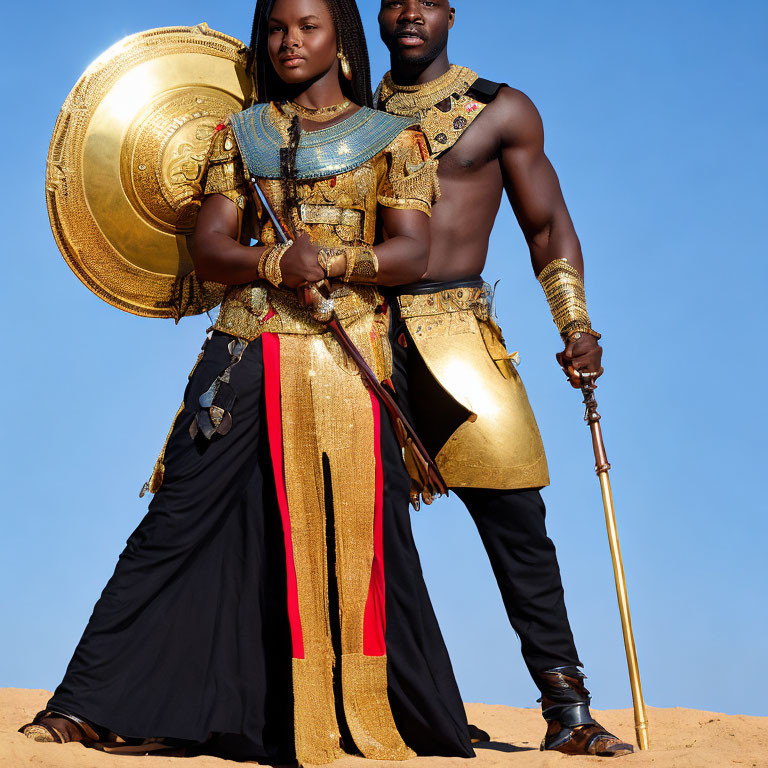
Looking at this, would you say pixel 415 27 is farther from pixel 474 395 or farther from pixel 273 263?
pixel 474 395

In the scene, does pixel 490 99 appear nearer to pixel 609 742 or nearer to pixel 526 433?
pixel 526 433

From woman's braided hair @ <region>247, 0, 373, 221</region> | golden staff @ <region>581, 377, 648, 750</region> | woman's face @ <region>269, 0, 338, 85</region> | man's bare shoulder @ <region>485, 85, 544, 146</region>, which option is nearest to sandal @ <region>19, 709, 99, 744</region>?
golden staff @ <region>581, 377, 648, 750</region>

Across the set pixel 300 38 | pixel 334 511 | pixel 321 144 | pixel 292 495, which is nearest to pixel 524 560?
pixel 334 511

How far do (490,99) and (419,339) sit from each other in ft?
3.61

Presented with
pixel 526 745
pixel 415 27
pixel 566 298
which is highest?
pixel 415 27

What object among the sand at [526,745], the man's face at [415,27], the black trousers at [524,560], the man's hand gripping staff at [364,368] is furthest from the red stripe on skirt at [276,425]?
the man's face at [415,27]

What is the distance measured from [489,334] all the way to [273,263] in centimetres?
112

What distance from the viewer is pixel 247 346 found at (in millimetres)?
4609

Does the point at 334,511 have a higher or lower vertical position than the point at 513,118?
lower

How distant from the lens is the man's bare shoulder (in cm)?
514

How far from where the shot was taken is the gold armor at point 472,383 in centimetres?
489

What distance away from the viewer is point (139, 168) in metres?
5.05

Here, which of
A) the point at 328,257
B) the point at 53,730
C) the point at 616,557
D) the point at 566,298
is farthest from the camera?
the point at 566,298

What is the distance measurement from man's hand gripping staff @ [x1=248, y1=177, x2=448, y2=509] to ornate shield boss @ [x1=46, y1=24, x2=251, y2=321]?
2.08 feet
